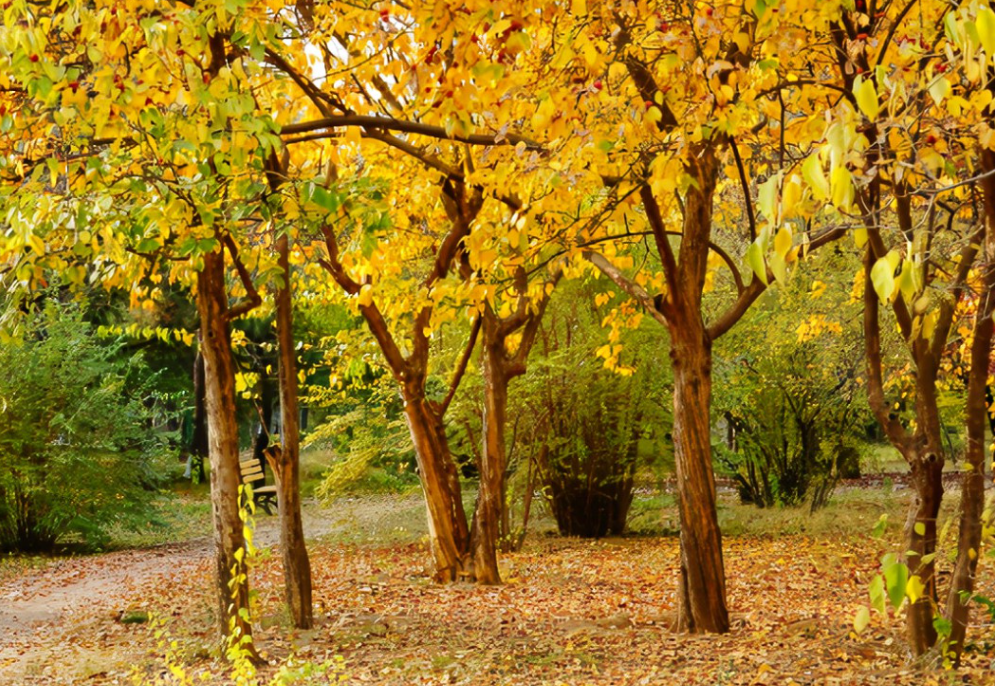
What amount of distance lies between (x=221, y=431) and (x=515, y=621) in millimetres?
3142

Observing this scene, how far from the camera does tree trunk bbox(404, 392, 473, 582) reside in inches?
409

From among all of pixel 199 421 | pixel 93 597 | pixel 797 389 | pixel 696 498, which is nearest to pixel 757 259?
pixel 696 498

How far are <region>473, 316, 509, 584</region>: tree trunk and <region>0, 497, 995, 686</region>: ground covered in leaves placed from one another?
0.36 meters

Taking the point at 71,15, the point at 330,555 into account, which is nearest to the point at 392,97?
the point at 71,15

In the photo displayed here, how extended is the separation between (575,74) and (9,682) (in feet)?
18.7

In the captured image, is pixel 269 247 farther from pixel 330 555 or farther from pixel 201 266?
pixel 330 555

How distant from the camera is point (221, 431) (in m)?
6.72

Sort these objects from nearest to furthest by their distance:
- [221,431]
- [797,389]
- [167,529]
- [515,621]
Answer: [221,431] < [515,621] < [797,389] < [167,529]

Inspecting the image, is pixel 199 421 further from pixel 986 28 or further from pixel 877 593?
pixel 986 28

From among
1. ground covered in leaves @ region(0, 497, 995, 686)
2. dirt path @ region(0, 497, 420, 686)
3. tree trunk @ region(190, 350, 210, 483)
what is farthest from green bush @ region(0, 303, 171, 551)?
tree trunk @ region(190, 350, 210, 483)

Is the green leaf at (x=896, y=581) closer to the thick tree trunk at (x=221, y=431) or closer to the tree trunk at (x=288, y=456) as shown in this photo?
the thick tree trunk at (x=221, y=431)

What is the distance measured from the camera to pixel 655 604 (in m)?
9.26

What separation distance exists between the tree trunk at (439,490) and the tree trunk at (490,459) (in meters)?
0.20

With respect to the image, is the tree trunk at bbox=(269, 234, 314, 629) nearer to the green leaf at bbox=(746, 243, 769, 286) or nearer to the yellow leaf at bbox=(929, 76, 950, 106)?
the yellow leaf at bbox=(929, 76, 950, 106)
